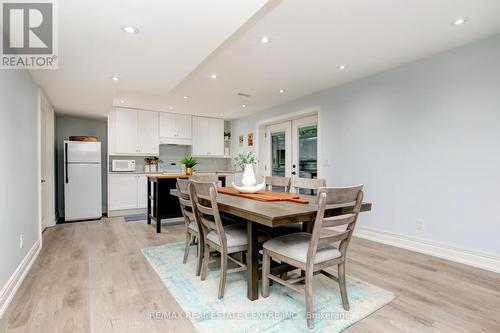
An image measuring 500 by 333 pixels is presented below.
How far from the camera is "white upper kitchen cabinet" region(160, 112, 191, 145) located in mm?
6094

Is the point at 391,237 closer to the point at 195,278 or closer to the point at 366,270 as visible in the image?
the point at 366,270

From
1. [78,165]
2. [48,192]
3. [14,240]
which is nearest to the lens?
[14,240]

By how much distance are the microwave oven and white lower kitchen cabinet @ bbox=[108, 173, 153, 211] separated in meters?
0.16

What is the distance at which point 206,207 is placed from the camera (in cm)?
203

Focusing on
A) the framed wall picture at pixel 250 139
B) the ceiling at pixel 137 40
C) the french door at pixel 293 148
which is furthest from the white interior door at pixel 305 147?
the ceiling at pixel 137 40

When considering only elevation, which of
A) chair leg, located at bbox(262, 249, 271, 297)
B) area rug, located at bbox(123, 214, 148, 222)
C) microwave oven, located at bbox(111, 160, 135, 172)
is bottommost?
area rug, located at bbox(123, 214, 148, 222)

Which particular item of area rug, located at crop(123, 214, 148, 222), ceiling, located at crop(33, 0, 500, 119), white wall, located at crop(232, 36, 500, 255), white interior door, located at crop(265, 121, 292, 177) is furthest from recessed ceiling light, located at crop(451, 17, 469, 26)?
area rug, located at crop(123, 214, 148, 222)

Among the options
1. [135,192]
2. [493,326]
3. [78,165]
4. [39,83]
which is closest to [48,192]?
[78,165]

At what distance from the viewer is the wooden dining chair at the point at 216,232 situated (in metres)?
1.92

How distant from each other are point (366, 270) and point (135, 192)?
188 inches

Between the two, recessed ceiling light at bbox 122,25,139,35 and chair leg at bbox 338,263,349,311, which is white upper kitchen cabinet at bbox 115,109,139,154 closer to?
recessed ceiling light at bbox 122,25,139,35

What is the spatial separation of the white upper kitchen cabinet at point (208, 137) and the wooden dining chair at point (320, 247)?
197 inches

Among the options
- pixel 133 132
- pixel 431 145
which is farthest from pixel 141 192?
pixel 431 145

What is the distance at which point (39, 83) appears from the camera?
321 centimetres
